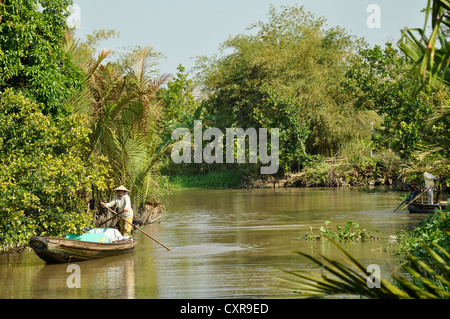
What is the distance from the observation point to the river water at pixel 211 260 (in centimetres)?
968

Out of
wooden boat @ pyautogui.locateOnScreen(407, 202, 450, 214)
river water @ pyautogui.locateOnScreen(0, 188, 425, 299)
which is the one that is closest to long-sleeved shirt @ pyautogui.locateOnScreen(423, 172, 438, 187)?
wooden boat @ pyautogui.locateOnScreen(407, 202, 450, 214)

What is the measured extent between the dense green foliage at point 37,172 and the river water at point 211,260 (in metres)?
0.85

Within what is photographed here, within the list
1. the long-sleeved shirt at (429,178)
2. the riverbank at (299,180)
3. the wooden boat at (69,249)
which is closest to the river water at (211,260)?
the wooden boat at (69,249)

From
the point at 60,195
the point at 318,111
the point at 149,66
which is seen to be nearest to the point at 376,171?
the point at 318,111

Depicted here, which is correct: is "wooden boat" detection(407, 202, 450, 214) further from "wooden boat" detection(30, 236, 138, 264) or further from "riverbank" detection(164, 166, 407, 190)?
"riverbank" detection(164, 166, 407, 190)

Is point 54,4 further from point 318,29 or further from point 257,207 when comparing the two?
point 318,29

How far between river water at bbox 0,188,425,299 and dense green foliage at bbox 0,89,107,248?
33.4 inches

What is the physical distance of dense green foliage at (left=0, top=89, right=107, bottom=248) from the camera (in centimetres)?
1190

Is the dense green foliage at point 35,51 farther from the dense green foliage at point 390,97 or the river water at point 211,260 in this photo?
the dense green foliage at point 390,97

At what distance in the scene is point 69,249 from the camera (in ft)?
39.4
